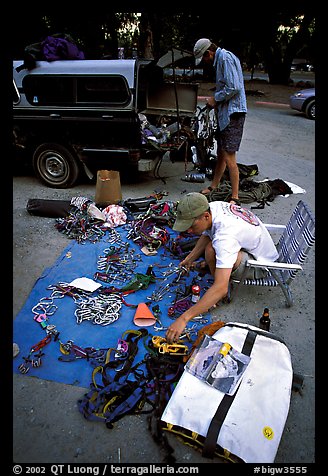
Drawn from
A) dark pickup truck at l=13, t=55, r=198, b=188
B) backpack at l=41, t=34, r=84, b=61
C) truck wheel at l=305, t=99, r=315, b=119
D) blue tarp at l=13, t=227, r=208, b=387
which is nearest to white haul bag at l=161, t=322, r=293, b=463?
blue tarp at l=13, t=227, r=208, b=387

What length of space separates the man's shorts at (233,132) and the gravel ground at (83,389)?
117 cm

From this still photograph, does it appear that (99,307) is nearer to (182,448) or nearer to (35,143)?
(182,448)

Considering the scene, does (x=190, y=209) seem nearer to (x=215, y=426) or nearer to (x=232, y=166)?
(x=215, y=426)

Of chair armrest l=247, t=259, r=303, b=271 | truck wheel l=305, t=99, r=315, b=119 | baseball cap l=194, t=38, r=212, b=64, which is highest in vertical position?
baseball cap l=194, t=38, r=212, b=64

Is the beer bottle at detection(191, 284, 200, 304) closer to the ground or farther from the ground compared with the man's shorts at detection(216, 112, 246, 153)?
closer to the ground

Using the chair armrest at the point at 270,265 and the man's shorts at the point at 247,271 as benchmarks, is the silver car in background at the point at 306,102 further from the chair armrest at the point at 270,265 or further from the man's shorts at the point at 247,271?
the chair armrest at the point at 270,265

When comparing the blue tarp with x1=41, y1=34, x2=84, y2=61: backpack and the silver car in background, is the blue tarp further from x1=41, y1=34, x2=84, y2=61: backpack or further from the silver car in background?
the silver car in background

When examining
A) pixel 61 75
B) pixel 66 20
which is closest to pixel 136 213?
pixel 61 75

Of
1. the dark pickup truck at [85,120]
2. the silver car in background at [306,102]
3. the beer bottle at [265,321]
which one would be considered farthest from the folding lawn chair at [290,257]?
the silver car in background at [306,102]

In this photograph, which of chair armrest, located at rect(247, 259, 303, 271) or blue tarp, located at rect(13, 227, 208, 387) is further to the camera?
chair armrest, located at rect(247, 259, 303, 271)

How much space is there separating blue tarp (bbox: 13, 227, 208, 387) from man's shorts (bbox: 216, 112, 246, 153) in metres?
1.96

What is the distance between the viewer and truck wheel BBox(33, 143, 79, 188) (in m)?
6.01

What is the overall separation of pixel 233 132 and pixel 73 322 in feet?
11.7

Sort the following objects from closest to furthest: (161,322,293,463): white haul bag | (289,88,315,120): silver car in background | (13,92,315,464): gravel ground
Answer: (161,322,293,463): white haul bag < (13,92,315,464): gravel ground < (289,88,315,120): silver car in background
